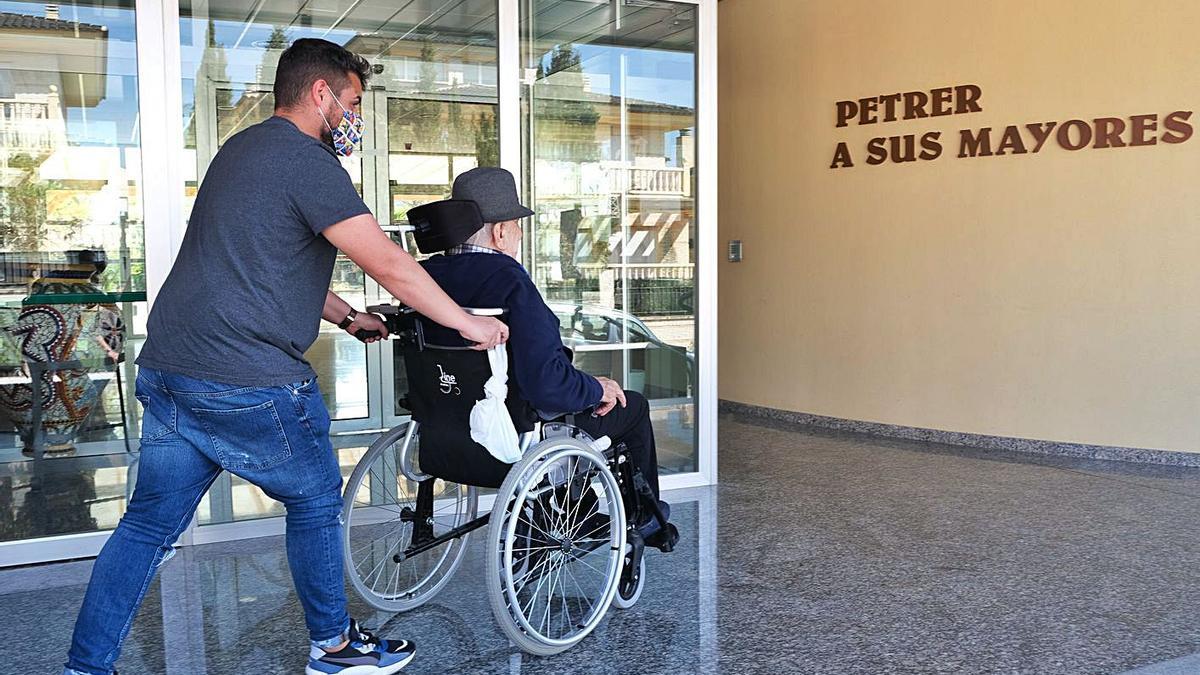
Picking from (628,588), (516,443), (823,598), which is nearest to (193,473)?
(516,443)

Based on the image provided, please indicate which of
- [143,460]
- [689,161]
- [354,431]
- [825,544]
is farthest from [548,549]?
[689,161]

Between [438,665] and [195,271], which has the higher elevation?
[195,271]

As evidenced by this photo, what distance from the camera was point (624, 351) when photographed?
4289mm

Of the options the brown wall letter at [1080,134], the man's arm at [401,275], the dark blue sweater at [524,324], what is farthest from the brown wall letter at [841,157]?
the man's arm at [401,275]

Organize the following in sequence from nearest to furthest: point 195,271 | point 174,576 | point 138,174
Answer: point 195,271 → point 174,576 → point 138,174

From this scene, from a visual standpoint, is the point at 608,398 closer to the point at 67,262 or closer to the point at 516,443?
the point at 516,443

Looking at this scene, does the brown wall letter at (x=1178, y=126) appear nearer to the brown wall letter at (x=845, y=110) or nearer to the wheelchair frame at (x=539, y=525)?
the brown wall letter at (x=845, y=110)

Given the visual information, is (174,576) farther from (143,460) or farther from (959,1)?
(959,1)

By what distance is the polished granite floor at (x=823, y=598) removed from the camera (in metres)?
2.52

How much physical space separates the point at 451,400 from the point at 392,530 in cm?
107

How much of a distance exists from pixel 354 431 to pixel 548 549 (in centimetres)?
192

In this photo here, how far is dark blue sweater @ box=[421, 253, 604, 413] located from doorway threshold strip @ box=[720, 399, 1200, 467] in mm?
3428

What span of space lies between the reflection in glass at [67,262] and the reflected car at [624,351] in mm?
1618

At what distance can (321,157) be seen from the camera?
6.83 feet
